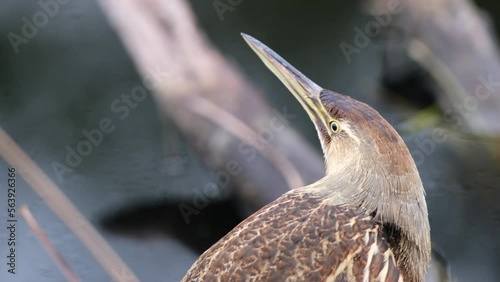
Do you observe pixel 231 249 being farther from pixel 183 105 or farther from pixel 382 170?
pixel 183 105

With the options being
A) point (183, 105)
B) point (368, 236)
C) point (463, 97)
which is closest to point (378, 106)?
point (463, 97)

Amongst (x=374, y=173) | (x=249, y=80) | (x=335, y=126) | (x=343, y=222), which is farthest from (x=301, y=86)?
(x=249, y=80)

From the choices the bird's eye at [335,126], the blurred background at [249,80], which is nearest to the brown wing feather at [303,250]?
the bird's eye at [335,126]

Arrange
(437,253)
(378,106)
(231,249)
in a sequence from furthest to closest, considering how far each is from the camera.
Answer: (378,106) < (437,253) < (231,249)

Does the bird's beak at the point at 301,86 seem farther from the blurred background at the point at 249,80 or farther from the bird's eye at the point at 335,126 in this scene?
the blurred background at the point at 249,80

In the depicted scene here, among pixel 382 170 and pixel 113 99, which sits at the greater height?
pixel 113 99

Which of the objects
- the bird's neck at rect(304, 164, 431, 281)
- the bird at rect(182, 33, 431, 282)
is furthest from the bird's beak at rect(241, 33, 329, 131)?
the bird's neck at rect(304, 164, 431, 281)

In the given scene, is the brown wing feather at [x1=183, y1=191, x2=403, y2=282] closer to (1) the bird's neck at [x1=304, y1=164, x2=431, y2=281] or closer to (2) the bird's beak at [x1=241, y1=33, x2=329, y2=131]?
(1) the bird's neck at [x1=304, y1=164, x2=431, y2=281]

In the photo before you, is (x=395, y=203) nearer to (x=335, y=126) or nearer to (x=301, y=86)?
(x=335, y=126)
